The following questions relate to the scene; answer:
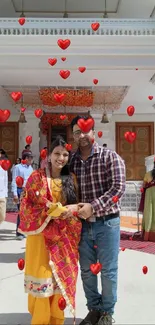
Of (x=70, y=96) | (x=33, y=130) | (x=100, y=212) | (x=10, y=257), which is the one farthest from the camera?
(x=33, y=130)

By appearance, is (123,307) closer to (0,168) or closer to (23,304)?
(23,304)

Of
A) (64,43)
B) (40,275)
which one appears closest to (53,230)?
(40,275)

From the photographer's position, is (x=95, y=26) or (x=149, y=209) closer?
(x=149, y=209)

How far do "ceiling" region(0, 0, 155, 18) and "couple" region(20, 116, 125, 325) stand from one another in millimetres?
9841

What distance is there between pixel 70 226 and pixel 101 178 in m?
Answer: 0.39

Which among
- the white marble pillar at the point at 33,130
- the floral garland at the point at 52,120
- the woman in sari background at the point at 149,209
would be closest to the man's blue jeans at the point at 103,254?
the woman in sari background at the point at 149,209

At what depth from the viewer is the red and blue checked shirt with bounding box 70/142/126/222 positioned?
2.32 m

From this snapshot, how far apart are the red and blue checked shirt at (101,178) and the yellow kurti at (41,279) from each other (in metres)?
0.19

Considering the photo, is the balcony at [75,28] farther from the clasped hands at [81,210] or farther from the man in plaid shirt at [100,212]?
the clasped hands at [81,210]

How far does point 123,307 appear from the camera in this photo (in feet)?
9.66

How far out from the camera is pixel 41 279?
2260mm

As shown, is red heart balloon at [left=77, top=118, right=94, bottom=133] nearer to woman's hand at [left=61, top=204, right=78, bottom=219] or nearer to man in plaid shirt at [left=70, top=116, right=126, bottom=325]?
man in plaid shirt at [left=70, top=116, right=126, bottom=325]

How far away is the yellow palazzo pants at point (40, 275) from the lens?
2.27m

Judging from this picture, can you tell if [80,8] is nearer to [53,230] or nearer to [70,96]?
[70,96]
